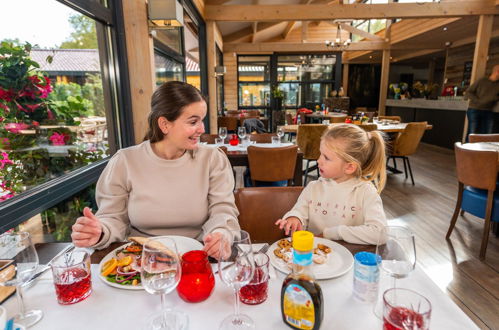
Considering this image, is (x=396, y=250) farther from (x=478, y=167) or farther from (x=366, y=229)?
(x=478, y=167)

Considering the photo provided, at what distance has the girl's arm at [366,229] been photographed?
1.10 metres

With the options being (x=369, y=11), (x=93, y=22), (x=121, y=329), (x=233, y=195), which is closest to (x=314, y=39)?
(x=369, y=11)

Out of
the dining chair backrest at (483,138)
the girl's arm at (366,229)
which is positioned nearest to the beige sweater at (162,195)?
the girl's arm at (366,229)

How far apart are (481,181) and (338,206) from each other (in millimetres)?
1762

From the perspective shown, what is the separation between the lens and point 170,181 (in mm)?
1335

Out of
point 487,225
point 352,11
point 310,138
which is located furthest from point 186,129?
point 352,11

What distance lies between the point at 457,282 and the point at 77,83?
9.57 feet

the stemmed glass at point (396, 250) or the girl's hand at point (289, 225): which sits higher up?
the stemmed glass at point (396, 250)

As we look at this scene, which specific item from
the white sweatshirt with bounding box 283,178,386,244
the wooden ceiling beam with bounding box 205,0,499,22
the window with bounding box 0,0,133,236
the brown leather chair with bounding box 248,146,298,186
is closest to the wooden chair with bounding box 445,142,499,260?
the brown leather chair with bounding box 248,146,298,186

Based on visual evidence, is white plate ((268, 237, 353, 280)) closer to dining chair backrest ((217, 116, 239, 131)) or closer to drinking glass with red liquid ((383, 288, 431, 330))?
drinking glass with red liquid ((383, 288, 431, 330))

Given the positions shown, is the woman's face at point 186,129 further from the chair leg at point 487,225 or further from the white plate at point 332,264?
the chair leg at point 487,225

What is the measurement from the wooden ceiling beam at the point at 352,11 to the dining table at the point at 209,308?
5.89 metres

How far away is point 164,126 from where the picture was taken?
138 cm

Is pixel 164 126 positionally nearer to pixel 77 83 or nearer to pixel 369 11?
pixel 77 83
